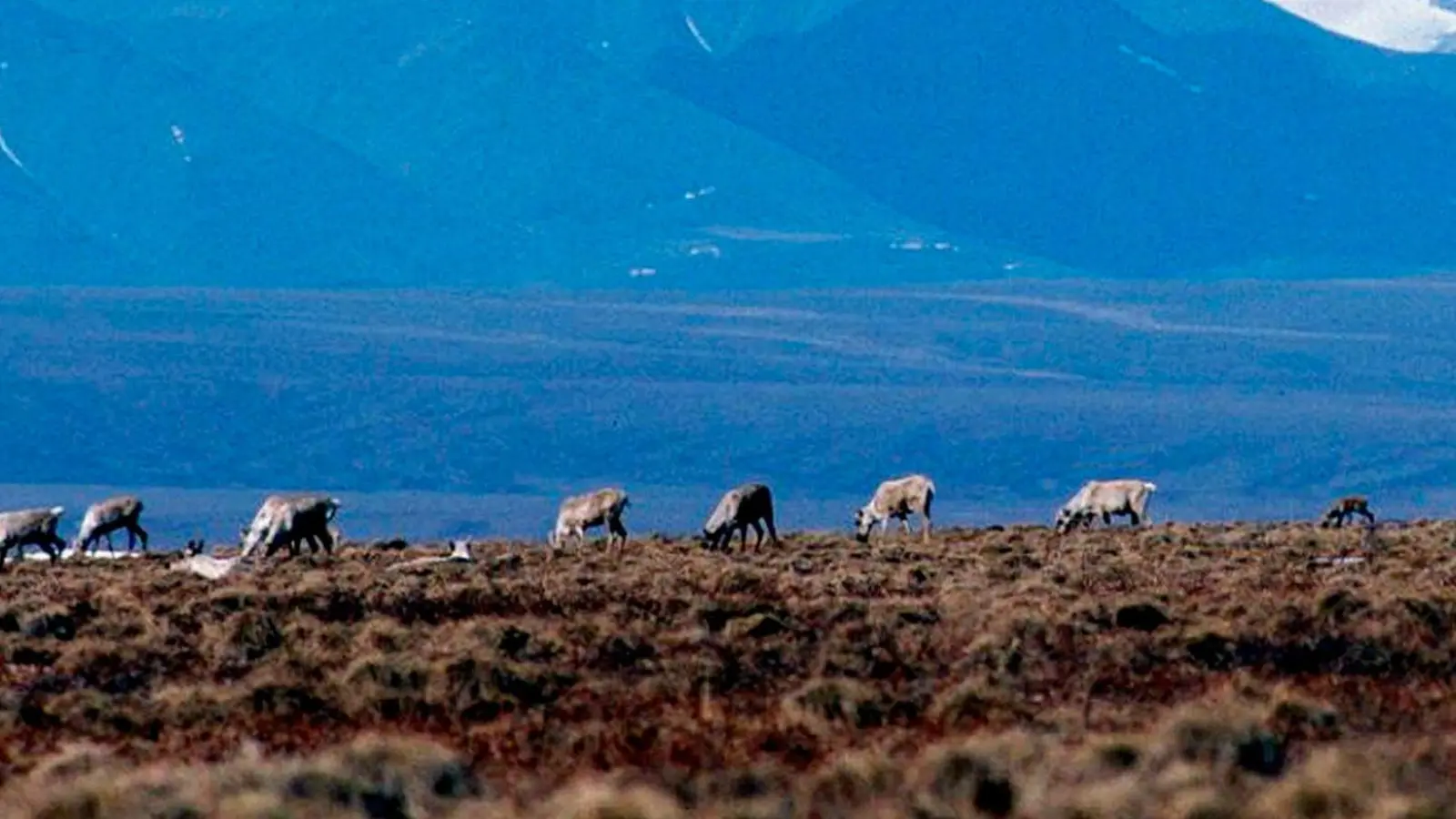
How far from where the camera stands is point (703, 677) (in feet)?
74.7

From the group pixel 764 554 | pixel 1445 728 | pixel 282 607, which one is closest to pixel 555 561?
pixel 764 554

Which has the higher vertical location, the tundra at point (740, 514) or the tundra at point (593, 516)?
the tundra at point (593, 516)

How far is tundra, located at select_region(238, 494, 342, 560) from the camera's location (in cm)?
3991

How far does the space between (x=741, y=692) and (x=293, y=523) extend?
1837 cm

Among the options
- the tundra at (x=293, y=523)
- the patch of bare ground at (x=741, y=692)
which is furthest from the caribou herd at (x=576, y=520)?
the patch of bare ground at (x=741, y=692)

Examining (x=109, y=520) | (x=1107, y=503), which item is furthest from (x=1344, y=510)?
(x=109, y=520)

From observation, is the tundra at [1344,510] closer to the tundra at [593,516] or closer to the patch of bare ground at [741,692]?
the tundra at [593,516]

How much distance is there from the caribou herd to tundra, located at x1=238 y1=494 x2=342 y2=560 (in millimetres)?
11

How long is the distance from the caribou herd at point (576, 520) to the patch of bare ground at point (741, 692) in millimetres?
5491

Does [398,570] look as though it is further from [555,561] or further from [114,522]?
[114,522]

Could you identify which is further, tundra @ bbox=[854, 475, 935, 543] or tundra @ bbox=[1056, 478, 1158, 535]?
tundra @ bbox=[1056, 478, 1158, 535]

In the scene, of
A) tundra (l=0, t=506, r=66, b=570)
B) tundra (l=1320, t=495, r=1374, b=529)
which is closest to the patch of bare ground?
tundra (l=0, t=506, r=66, b=570)

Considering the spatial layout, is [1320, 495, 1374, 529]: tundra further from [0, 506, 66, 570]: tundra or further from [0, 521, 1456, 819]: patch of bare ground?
[0, 506, 66, 570]: tundra

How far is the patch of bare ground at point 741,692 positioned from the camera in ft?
51.9
